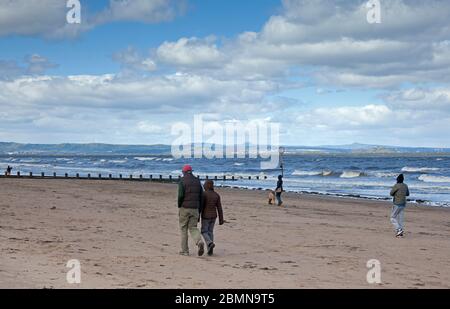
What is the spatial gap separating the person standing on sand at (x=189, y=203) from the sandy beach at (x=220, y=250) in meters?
0.48

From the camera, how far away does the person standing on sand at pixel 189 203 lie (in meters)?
12.3

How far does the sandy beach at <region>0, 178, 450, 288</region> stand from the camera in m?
10.0

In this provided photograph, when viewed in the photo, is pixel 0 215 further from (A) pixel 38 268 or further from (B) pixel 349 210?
(B) pixel 349 210

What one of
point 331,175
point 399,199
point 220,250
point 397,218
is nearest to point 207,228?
point 220,250

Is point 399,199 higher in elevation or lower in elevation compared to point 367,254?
higher

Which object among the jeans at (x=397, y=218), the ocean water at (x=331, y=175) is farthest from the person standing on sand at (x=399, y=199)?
the ocean water at (x=331, y=175)

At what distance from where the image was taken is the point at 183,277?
1016 centimetres

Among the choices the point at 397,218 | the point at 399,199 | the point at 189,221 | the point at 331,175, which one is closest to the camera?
the point at 189,221

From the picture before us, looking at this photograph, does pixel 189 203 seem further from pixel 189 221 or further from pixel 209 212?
pixel 209 212

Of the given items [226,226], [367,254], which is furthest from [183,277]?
[226,226]

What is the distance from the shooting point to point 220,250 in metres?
13.7

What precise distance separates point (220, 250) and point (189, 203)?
1931mm

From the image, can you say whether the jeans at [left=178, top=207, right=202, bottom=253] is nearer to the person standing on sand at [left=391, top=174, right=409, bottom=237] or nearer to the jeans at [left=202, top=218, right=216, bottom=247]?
the jeans at [left=202, top=218, right=216, bottom=247]
